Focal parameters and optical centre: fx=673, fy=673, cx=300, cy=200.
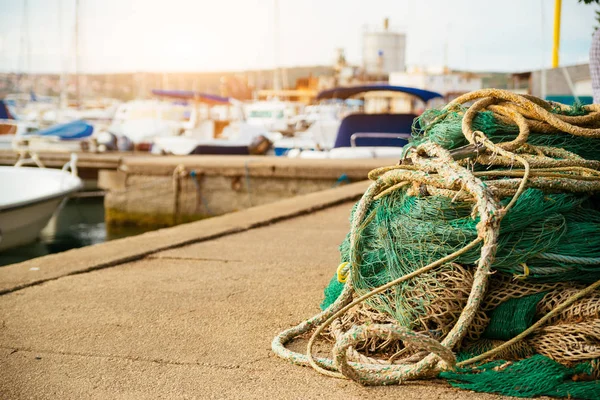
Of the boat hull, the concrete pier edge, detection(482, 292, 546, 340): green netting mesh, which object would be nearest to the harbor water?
the boat hull

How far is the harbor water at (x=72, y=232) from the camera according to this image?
12.2 metres

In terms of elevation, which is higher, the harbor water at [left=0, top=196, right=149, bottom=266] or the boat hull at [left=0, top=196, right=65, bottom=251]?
the boat hull at [left=0, top=196, right=65, bottom=251]

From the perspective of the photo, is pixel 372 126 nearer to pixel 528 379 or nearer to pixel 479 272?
pixel 479 272

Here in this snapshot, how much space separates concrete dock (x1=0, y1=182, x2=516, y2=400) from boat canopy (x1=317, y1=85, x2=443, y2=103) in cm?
1040

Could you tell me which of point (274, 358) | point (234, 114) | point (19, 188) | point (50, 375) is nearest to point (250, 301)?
point (274, 358)

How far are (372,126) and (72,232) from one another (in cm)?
736

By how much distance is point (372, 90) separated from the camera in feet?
53.8

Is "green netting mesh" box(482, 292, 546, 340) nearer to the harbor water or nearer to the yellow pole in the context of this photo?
the yellow pole

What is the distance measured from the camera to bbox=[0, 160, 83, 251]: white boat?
1070 cm

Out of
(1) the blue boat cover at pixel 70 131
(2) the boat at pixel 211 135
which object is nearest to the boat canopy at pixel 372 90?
(2) the boat at pixel 211 135

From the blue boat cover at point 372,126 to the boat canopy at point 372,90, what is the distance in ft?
1.90

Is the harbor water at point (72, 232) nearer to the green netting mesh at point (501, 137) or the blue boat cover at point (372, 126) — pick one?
the blue boat cover at point (372, 126)

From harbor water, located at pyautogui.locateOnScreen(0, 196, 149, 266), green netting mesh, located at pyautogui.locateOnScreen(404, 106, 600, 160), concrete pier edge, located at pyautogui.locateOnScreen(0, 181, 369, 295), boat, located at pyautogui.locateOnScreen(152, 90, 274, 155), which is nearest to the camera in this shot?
green netting mesh, located at pyautogui.locateOnScreen(404, 106, 600, 160)

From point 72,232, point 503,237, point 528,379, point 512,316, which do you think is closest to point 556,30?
point 503,237
